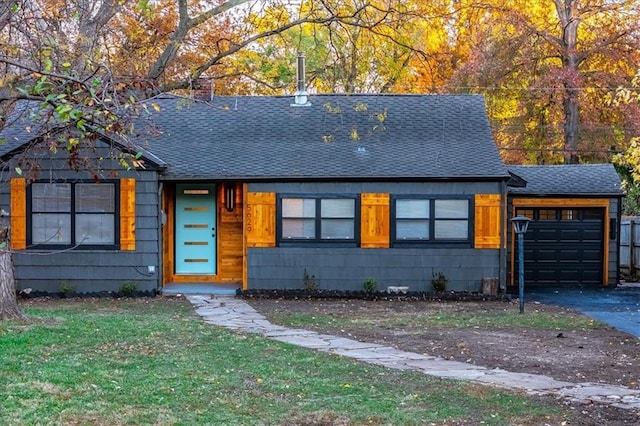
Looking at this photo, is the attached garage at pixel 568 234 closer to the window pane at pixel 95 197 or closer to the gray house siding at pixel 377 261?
the gray house siding at pixel 377 261

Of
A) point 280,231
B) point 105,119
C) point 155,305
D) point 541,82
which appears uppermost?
point 541,82

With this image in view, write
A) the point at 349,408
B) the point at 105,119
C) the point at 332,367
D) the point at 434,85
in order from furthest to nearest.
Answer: the point at 434,85, the point at 332,367, the point at 105,119, the point at 349,408

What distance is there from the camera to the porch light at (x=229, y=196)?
1543 cm

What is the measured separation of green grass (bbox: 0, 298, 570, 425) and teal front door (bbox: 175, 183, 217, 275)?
6.55 m

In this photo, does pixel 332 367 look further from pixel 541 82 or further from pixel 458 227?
pixel 541 82

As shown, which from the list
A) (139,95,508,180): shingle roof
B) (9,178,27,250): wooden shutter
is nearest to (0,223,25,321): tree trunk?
(9,178,27,250): wooden shutter

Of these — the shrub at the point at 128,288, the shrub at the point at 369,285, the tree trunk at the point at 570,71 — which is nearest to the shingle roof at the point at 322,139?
the shrub at the point at 369,285

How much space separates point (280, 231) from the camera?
1436 centimetres

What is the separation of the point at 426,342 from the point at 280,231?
5818 mm

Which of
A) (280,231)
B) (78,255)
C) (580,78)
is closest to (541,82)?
(580,78)

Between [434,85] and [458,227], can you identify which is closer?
[458,227]

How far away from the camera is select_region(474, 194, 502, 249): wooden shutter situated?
14.3 metres

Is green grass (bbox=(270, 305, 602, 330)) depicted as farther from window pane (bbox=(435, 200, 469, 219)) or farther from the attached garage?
the attached garage

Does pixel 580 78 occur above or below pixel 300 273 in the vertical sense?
above
